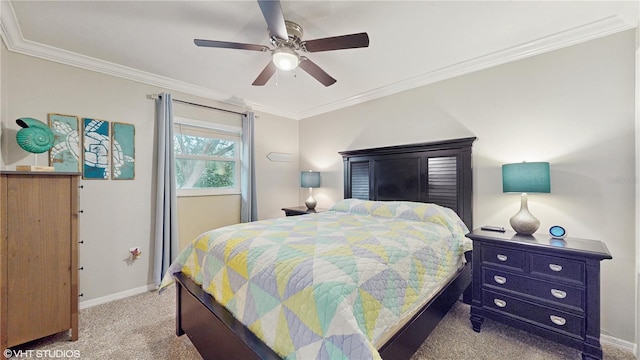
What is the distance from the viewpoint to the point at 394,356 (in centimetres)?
128

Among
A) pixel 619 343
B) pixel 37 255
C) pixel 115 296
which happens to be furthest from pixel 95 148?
pixel 619 343

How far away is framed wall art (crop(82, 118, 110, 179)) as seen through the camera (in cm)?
247

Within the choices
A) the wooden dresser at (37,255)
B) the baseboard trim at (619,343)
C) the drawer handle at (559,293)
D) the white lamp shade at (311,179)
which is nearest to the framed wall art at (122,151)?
the wooden dresser at (37,255)

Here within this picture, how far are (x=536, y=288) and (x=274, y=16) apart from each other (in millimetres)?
2589

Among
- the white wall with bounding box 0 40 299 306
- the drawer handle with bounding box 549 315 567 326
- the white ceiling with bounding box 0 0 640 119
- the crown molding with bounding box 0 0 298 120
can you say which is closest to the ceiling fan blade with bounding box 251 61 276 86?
the white ceiling with bounding box 0 0 640 119

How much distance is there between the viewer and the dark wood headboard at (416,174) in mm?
2604

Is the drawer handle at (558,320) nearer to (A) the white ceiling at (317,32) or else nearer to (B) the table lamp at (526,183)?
(B) the table lamp at (526,183)

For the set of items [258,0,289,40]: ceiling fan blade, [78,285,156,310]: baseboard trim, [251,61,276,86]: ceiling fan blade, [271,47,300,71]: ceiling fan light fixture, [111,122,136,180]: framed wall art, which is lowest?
[78,285,156,310]: baseboard trim

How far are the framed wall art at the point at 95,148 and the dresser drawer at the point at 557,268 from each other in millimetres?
3946

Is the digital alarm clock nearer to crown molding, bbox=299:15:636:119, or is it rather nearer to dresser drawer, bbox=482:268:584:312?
dresser drawer, bbox=482:268:584:312

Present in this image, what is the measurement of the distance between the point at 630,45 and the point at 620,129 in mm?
627

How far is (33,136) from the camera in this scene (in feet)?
6.56

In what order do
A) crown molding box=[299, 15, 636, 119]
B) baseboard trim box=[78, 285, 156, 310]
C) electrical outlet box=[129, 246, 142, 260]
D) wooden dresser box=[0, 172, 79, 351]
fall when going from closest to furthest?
wooden dresser box=[0, 172, 79, 351], crown molding box=[299, 15, 636, 119], baseboard trim box=[78, 285, 156, 310], electrical outlet box=[129, 246, 142, 260]

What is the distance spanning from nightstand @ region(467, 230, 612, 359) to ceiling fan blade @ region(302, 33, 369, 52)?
1.77 meters
